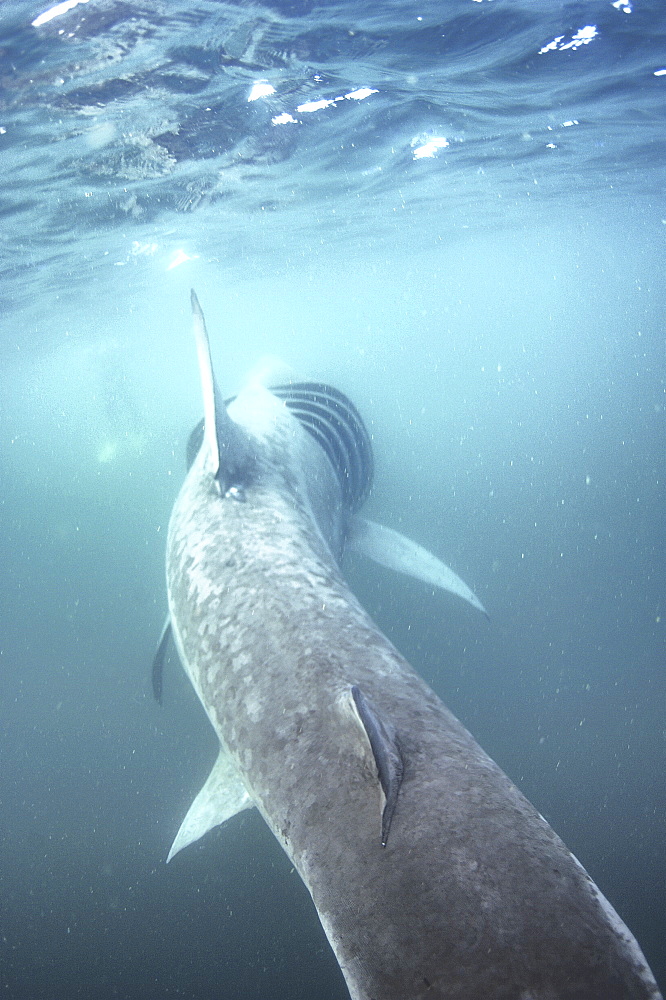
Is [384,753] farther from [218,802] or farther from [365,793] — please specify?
[218,802]

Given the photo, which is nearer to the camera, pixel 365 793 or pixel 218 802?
pixel 365 793

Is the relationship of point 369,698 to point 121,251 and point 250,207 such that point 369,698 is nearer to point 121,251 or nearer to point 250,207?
point 250,207

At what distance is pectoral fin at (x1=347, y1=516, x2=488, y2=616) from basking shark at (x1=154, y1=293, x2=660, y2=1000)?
9.15ft

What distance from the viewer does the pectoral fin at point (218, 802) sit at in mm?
3061

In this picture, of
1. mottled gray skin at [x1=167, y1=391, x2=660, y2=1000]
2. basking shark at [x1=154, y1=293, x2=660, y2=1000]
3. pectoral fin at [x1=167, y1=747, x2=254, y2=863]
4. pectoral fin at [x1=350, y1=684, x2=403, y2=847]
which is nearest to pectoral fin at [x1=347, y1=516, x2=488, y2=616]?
basking shark at [x1=154, y1=293, x2=660, y2=1000]

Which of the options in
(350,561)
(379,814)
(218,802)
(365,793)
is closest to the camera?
(379,814)

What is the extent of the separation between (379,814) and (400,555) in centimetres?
533

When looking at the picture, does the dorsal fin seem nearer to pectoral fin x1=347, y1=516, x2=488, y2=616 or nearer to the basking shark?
the basking shark

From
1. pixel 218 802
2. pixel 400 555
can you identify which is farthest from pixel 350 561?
pixel 218 802

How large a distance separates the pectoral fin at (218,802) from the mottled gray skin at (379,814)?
318 millimetres

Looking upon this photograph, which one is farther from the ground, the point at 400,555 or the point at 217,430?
the point at 217,430

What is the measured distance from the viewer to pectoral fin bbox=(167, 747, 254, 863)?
306cm

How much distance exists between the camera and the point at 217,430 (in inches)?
186

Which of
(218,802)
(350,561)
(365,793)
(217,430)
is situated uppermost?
(217,430)
